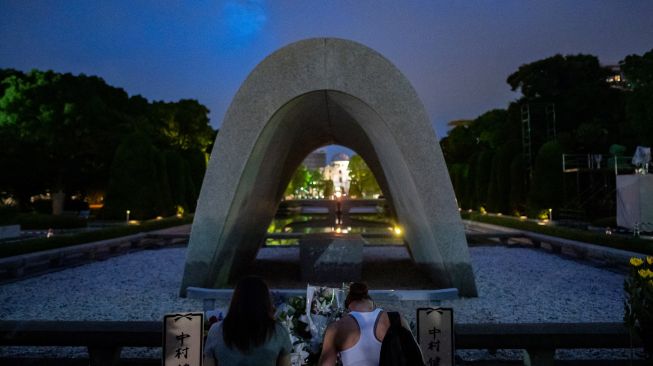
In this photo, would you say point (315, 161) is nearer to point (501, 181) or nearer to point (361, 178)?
point (361, 178)

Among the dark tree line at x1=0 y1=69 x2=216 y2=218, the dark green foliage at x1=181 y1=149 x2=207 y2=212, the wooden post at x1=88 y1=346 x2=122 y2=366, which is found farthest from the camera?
the dark green foliage at x1=181 y1=149 x2=207 y2=212

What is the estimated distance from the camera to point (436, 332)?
3439mm

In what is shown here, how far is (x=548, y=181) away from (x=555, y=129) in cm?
1147

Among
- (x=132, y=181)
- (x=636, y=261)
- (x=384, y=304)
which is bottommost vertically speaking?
(x=384, y=304)

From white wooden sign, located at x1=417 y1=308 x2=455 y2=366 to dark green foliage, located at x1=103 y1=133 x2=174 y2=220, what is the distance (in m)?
23.4

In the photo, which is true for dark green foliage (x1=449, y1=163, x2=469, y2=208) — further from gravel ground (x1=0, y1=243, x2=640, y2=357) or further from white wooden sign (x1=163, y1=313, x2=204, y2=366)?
white wooden sign (x1=163, y1=313, x2=204, y2=366)

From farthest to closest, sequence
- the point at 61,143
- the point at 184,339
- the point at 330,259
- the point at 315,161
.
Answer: the point at 315,161
the point at 61,143
the point at 330,259
the point at 184,339

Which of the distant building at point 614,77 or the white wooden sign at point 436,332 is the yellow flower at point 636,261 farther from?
the distant building at point 614,77

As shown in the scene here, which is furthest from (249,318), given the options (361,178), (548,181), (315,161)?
(315,161)

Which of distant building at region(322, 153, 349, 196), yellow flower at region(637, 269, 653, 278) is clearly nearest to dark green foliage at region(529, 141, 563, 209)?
yellow flower at region(637, 269, 653, 278)

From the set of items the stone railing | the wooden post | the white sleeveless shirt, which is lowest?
the wooden post

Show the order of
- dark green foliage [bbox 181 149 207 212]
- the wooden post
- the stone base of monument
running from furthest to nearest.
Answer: dark green foliage [bbox 181 149 207 212]
the stone base of monument
the wooden post

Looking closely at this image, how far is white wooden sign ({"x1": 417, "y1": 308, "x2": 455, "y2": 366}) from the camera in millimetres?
3416

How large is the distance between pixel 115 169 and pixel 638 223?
75.9ft
